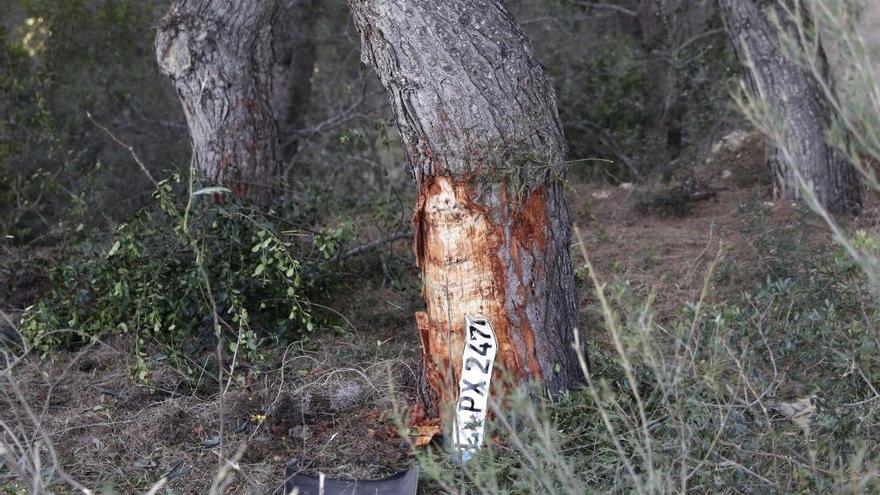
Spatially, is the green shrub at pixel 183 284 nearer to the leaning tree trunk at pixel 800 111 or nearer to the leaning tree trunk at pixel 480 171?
the leaning tree trunk at pixel 480 171

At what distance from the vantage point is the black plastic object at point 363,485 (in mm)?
3846

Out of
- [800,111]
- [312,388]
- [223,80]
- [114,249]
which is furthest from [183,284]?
[800,111]

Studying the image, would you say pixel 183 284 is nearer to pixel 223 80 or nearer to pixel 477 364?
pixel 223 80

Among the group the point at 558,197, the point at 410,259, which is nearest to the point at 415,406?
the point at 558,197

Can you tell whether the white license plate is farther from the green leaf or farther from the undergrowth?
the green leaf

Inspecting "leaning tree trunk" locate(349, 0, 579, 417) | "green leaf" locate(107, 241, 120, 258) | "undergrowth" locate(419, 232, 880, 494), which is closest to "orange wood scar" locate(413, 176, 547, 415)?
"leaning tree trunk" locate(349, 0, 579, 417)

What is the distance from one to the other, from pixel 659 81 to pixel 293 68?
12.2 ft

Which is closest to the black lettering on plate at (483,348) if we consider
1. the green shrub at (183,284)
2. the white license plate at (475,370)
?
the white license plate at (475,370)

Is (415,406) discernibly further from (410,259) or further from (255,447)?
(410,259)

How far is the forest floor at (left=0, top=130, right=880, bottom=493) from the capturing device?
4191mm

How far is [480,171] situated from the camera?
13.0 ft

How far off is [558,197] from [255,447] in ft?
5.40

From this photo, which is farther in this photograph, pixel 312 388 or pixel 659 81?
pixel 659 81

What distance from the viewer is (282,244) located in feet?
17.0
